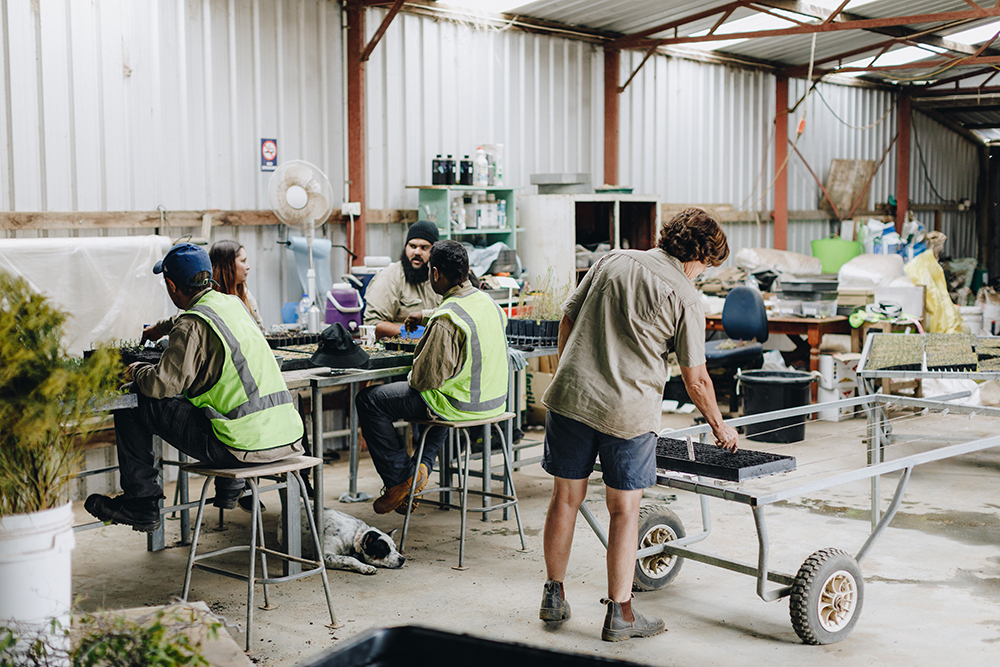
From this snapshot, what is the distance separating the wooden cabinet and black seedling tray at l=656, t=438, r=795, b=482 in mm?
4727

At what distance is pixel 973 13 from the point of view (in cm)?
899

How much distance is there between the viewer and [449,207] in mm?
8094

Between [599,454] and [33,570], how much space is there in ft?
7.29

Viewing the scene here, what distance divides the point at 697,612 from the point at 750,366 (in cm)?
477

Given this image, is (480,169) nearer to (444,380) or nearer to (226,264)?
(226,264)

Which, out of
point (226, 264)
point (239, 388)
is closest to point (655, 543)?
point (239, 388)

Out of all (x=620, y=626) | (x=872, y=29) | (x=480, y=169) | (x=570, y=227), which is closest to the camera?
(x=620, y=626)

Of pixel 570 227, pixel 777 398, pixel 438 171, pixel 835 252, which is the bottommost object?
pixel 777 398

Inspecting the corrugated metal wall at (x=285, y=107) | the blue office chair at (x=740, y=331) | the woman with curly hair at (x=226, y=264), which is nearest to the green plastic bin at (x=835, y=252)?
the corrugated metal wall at (x=285, y=107)

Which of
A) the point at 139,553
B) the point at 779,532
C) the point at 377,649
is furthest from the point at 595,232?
the point at 377,649

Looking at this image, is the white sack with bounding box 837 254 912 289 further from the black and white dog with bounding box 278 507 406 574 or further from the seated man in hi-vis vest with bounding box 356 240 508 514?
the black and white dog with bounding box 278 507 406 574

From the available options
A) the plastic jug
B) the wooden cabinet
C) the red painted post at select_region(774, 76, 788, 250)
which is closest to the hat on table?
the plastic jug

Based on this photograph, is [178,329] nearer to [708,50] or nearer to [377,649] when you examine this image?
[377,649]

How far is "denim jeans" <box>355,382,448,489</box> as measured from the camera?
16.3 feet
